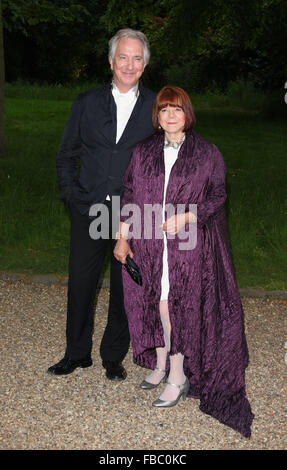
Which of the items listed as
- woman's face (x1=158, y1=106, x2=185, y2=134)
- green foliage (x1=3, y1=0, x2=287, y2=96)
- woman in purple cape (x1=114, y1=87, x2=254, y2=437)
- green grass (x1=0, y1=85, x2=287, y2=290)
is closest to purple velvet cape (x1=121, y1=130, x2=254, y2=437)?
woman in purple cape (x1=114, y1=87, x2=254, y2=437)

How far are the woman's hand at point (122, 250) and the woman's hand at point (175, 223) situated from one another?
352mm

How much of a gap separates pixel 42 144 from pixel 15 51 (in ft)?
75.8

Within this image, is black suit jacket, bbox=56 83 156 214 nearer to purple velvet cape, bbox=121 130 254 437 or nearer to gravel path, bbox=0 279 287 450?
purple velvet cape, bbox=121 130 254 437

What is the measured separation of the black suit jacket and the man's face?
0.19 metres

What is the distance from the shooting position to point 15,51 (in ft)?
119

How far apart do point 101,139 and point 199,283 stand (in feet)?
3.38

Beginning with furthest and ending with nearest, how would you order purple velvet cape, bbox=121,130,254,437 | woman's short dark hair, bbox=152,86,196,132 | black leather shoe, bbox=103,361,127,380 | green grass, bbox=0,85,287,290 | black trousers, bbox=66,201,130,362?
A: 1. green grass, bbox=0,85,287,290
2. black leather shoe, bbox=103,361,127,380
3. black trousers, bbox=66,201,130,362
4. purple velvet cape, bbox=121,130,254,437
5. woman's short dark hair, bbox=152,86,196,132

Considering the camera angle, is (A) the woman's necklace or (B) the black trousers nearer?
(A) the woman's necklace

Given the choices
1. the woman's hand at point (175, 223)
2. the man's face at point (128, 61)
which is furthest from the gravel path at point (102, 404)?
the man's face at point (128, 61)

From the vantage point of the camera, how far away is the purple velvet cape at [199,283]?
12.6ft

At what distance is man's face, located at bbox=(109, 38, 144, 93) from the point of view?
3914mm

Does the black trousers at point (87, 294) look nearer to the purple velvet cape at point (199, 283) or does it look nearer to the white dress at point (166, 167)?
the purple velvet cape at point (199, 283)

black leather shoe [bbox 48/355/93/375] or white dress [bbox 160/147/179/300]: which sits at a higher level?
white dress [bbox 160/147/179/300]

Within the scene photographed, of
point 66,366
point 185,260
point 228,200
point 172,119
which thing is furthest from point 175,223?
point 228,200
